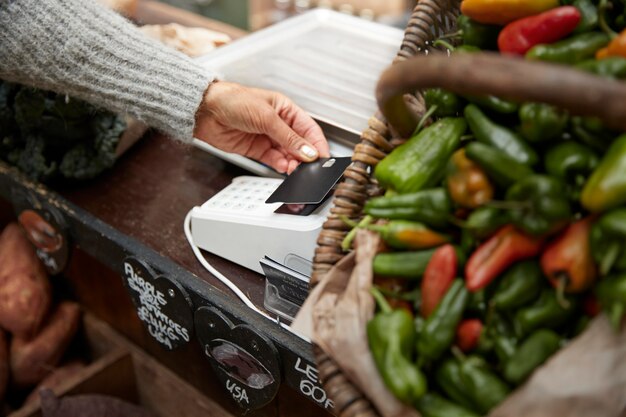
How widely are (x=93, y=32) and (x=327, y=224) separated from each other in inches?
27.1

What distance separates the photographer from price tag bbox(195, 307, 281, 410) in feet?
3.34

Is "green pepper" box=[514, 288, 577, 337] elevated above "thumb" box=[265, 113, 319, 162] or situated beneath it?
elevated above

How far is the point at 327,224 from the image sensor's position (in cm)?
84

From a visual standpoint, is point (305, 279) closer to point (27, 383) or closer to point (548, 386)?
point (548, 386)

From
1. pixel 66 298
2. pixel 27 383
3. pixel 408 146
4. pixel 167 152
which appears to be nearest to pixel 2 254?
pixel 66 298

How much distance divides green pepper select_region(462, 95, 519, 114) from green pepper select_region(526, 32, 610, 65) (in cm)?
6

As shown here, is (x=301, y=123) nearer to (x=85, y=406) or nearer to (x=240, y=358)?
(x=240, y=358)

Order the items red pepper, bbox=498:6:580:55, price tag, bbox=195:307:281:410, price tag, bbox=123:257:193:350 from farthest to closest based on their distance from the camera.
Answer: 1. price tag, bbox=123:257:193:350
2. price tag, bbox=195:307:281:410
3. red pepper, bbox=498:6:580:55

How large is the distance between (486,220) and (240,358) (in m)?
0.56

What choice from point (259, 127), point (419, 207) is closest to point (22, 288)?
point (259, 127)

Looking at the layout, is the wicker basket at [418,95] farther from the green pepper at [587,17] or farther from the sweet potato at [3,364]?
the sweet potato at [3,364]

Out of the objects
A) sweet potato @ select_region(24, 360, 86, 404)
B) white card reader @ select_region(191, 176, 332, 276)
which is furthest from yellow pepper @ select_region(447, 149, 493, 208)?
sweet potato @ select_region(24, 360, 86, 404)

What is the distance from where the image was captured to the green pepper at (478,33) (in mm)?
870

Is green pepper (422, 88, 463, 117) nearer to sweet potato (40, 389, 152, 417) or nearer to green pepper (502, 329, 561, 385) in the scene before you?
green pepper (502, 329, 561, 385)
